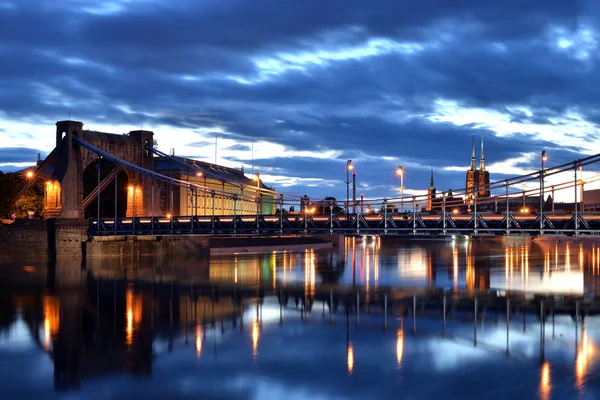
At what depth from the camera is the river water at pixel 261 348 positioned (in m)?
21.7

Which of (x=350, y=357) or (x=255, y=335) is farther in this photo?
(x=255, y=335)

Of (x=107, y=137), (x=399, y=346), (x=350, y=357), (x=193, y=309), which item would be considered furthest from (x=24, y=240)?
(x=350, y=357)

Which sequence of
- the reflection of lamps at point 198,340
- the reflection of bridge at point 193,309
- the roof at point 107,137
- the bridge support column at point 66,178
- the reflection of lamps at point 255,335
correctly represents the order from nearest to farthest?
the reflection of lamps at point 198,340 → the reflection of bridge at point 193,309 → the reflection of lamps at point 255,335 → the bridge support column at point 66,178 → the roof at point 107,137

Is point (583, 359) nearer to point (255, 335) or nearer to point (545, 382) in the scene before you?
point (545, 382)

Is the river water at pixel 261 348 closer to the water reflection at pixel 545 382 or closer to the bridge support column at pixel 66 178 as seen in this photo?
the water reflection at pixel 545 382

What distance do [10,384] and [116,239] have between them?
52752mm

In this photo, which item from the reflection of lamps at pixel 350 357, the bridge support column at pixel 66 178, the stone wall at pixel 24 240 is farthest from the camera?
the bridge support column at pixel 66 178

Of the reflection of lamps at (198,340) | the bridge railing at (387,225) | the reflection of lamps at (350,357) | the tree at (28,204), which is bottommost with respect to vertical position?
the reflection of lamps at (350,357)

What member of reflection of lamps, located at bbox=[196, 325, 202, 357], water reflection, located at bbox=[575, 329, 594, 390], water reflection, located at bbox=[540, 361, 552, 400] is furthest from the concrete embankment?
water reflection, located at bbox=[540, 361, 552, 400]

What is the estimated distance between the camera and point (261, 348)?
2745 cm

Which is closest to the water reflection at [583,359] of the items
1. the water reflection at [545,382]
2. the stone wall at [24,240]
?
the water reflection at [545,382]

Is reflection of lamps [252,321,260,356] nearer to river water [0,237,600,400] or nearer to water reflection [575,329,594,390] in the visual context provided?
river water [0,237,600,400]

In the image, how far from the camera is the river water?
853 inches

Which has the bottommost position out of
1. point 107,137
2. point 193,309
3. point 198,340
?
point 198,340
